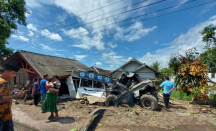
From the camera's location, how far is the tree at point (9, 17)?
37.2 feet

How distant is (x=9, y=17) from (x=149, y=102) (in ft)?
54.6

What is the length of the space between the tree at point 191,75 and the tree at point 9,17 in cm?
1544

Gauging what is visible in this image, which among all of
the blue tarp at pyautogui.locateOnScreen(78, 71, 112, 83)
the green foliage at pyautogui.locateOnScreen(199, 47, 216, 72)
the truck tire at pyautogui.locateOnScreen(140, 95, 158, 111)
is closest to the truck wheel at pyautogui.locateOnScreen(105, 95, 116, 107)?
the truck tire at pyautogui.locateOnScreen(140, 95, 158, 111)

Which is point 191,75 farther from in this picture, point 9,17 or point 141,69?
point 9,17

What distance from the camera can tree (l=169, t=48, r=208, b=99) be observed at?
277 inches

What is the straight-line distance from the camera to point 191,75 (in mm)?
7391

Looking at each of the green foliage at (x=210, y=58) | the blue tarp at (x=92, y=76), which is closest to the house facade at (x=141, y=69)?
the blue tarp at (x=92, y=76)

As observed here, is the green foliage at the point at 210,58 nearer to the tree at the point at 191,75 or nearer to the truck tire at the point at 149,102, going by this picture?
the tree at the point at 191,75

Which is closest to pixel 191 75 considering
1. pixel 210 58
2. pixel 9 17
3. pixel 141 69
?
pixel 210 58

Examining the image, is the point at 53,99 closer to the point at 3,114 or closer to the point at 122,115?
the point at 3,114

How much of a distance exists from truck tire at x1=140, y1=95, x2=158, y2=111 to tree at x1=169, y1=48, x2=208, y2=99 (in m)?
3.19

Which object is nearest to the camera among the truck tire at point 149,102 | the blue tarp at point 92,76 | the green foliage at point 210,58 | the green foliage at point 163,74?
the truck tire at point 149,102

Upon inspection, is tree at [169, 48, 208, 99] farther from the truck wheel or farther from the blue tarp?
the blue tarp

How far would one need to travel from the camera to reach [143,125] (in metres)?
4.17
